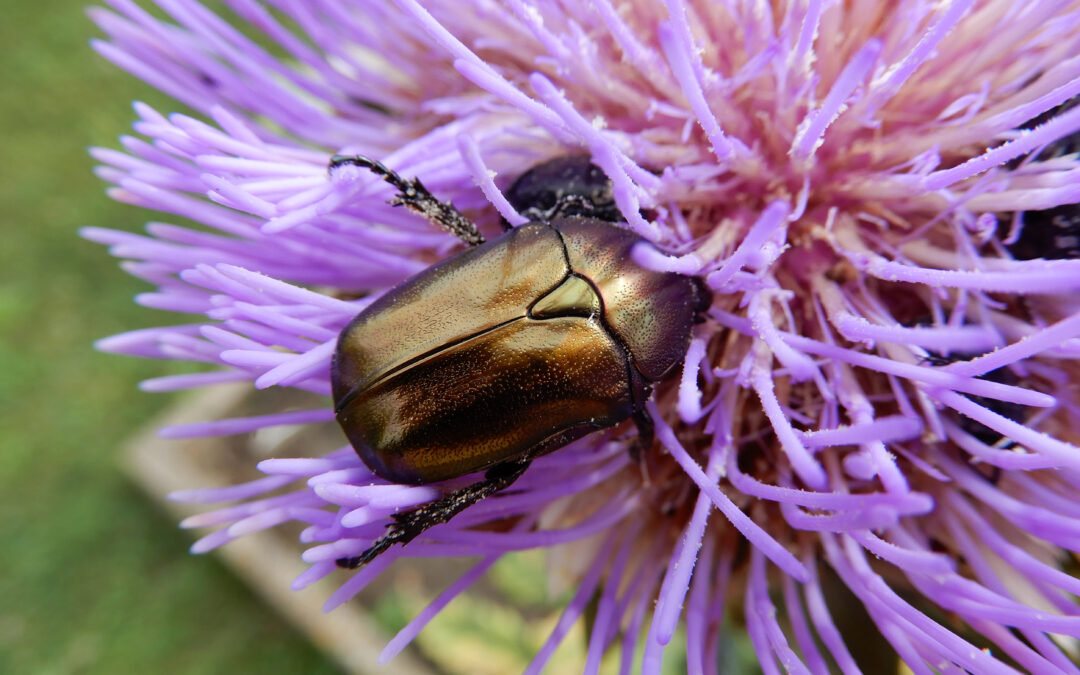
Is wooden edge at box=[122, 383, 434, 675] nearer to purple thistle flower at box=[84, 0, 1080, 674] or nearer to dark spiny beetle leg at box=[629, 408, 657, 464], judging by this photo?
purple thistle flower at box=[84, 0, 1080, 674]

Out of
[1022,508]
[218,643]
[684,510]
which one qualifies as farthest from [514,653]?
[1022,508]

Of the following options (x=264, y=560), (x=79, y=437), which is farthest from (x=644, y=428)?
(x=79, y=437)

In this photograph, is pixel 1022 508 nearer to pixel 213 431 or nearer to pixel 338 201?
pixel 338 201

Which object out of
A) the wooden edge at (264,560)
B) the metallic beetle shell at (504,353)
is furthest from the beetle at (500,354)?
the wooden edge at (264,560)

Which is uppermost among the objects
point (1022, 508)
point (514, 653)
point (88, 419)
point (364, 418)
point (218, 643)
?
point (1022, 508)

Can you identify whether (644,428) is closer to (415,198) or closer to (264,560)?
(415,198)

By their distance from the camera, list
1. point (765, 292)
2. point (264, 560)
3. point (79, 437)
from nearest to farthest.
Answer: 1. point (765, 292)
2. point (264, 560)
3. point (79, 437)

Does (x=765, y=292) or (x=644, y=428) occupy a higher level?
(x=765, y=292)
